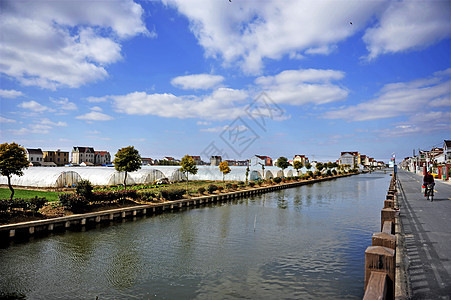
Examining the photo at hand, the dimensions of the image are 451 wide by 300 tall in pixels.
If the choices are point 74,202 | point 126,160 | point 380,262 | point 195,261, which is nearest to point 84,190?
point 74,202

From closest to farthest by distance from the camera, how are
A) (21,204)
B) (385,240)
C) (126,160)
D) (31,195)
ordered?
(385,240) < (21,204) < (31,195) < (126,160)

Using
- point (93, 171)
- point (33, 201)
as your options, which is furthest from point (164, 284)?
point (93, 171)

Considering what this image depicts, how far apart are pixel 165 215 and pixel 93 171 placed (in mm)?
24595

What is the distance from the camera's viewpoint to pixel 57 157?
110 metres

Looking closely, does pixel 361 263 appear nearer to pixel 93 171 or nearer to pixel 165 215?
pixel 165 215

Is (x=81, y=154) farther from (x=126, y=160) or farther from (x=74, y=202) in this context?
(x=74, y=202)

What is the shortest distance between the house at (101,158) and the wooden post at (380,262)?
419 feet

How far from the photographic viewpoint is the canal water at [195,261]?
9.80 m

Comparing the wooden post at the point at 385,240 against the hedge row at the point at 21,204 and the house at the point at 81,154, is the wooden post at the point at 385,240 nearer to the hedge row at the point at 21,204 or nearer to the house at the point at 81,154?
the hedge row at the point at 21,204

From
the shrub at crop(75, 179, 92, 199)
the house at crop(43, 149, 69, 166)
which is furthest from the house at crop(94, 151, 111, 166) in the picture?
the shrub at crop(75, 179, 92, 199)

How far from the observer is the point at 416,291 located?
253 inches

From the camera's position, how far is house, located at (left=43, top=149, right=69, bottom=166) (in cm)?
10750

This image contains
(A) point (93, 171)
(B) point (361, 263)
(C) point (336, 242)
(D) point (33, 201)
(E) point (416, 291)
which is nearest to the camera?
(E) point (416, 291)

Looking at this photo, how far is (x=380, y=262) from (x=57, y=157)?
12436 cm
